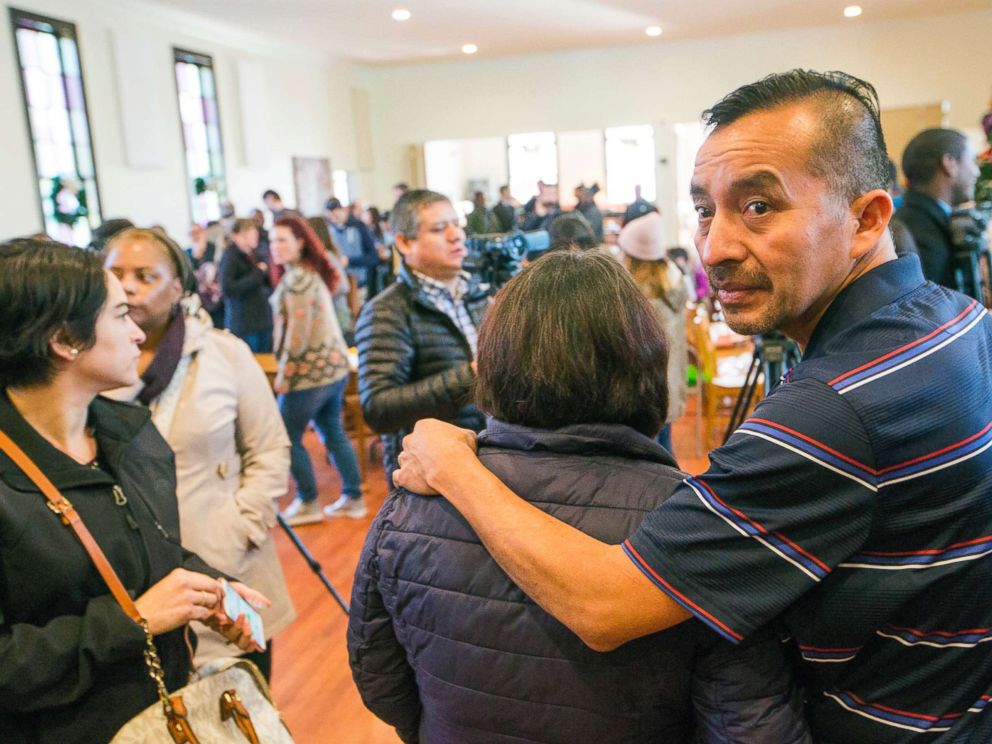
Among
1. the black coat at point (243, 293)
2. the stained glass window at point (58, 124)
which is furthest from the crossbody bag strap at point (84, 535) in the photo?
the stained glass window at point (58, 124)

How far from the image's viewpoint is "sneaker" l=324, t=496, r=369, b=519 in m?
4.26

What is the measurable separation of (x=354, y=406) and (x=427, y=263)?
2.91 m

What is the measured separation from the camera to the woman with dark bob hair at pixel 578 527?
2.95 feet

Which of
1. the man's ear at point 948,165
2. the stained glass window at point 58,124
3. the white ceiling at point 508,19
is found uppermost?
the white ceiling at point 508,19

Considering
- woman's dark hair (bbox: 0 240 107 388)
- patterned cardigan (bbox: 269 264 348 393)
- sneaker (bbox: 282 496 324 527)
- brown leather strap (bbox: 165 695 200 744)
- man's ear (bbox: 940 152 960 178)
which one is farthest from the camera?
sneaker (bbox: 282 496 324 527)

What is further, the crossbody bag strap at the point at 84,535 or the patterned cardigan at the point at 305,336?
the patterned cardigan at the point at 305,336

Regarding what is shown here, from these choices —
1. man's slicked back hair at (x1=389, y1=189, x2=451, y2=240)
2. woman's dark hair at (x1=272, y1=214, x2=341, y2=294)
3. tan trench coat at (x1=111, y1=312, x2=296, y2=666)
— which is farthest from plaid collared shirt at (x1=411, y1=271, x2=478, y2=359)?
woman's dark hair at (x1=272, y1=214, x2=341, y2=294)

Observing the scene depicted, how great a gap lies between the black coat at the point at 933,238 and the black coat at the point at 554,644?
2540 millimetres

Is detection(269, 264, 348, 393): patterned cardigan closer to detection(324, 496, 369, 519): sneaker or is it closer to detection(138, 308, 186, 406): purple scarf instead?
detection(324, 496, 369, 519): sneaker

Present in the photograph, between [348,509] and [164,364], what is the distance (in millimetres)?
2557

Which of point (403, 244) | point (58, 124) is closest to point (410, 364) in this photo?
point (403, 244)

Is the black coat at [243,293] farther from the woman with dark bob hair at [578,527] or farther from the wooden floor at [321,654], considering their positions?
the woman with dark bob hair at [578,527]

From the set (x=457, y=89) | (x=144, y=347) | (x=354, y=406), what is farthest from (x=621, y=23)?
(x=144, y=347)

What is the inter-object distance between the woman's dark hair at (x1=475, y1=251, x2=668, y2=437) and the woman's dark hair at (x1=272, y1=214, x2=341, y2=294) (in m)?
3.46
